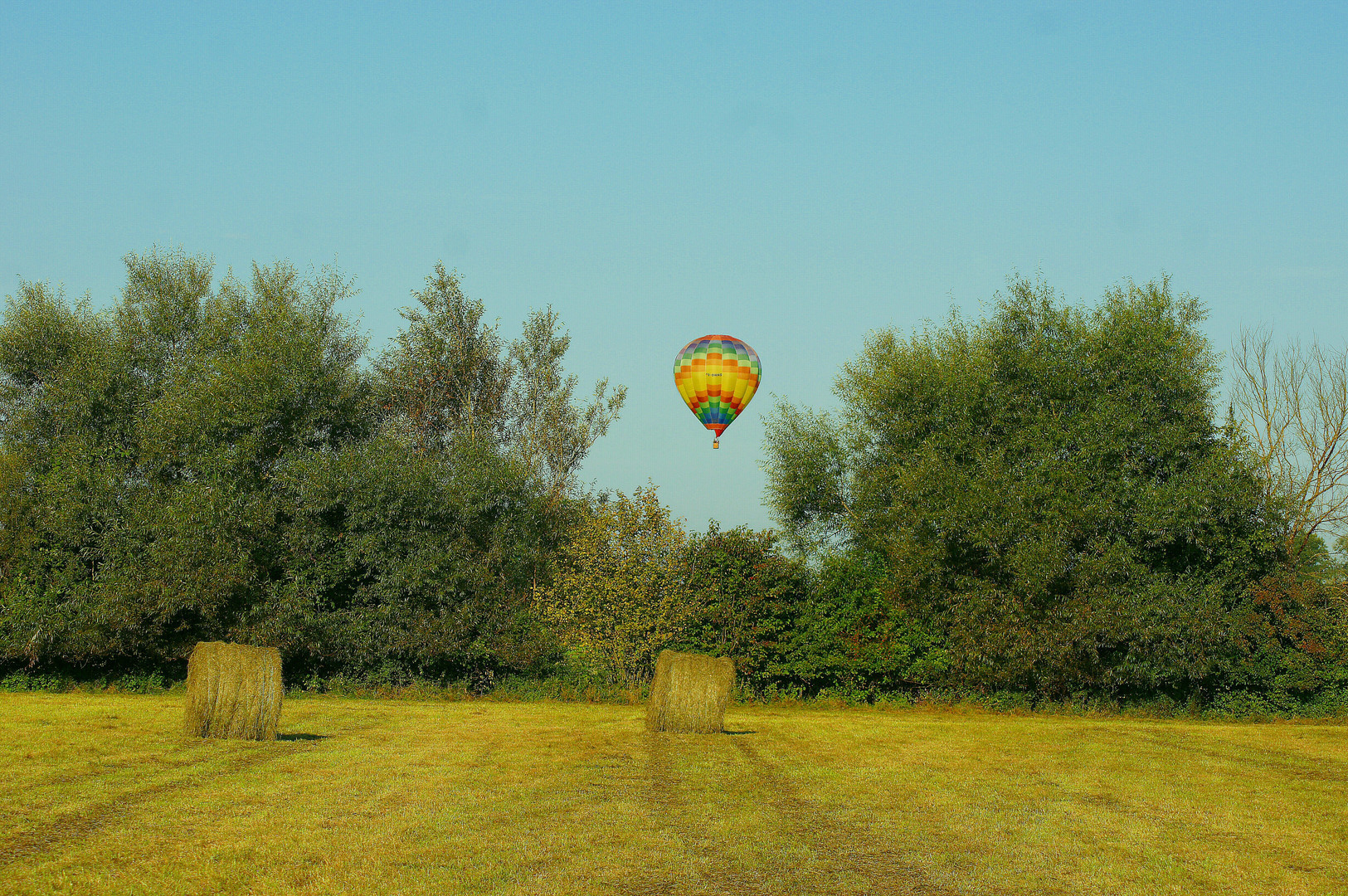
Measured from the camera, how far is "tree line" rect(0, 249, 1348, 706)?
30.5m

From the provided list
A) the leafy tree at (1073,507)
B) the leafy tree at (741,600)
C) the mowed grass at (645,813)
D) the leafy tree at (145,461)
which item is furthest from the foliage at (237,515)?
the leafy tree at (1073,507)

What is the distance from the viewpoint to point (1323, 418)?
128 feet

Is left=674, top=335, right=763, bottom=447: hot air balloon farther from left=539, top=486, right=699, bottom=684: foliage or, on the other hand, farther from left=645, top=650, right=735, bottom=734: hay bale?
left=645, top=650, right=735, bottom=734: hay bale

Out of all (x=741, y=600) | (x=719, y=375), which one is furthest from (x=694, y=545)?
(x=719, y=375)

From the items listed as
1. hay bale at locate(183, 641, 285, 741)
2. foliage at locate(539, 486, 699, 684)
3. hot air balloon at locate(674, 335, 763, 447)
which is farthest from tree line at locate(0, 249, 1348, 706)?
hay bale at locate(183, 641, 285, 741)

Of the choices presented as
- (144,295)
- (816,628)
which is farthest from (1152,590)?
(144,295)

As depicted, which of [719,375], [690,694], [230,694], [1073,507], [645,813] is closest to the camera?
[645,813]

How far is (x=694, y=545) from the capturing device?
32.0m

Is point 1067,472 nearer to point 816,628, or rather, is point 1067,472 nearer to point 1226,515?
point 1226,515

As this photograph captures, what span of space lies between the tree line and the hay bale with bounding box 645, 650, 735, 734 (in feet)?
28.7

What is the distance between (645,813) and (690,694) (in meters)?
8.97

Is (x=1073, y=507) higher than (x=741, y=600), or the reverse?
(x=1073, y=507)

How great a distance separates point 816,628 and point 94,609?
794 inches

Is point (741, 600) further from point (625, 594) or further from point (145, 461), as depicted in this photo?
point (145, 461)
